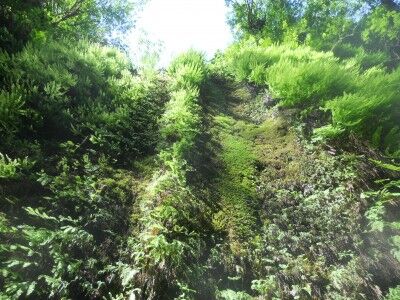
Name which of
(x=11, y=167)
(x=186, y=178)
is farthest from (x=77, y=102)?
(x=186, y=178)

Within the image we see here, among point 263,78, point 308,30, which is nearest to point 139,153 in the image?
point 263,78

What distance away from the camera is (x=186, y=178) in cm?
499

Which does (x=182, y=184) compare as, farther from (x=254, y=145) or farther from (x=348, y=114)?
(x=348, y=114)

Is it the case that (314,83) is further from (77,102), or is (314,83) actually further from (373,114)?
(77,102)

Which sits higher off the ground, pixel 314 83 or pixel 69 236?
pixel 314 83

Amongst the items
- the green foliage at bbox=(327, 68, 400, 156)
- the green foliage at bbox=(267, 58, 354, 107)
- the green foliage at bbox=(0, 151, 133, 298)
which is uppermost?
the green foliage at bbox=(267, 58, 354, 107)

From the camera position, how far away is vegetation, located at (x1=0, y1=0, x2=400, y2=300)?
3547 millimetres

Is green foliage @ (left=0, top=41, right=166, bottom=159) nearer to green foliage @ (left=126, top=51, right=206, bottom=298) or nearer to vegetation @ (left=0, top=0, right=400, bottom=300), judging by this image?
vegetation @ (left=0, top=0, right=400, bottom=300)

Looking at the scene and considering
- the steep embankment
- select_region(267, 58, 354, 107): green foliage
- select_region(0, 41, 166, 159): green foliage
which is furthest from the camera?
select_region(267, 58, 354, 107): green foliage

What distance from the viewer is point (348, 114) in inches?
213

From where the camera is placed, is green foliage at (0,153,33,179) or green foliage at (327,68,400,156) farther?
green foliage at (327,68,400,156)

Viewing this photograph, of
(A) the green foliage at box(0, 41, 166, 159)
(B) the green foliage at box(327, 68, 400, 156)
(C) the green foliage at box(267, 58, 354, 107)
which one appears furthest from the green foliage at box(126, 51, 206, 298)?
(B) the green foliage at box(327, 68, 400, 156)

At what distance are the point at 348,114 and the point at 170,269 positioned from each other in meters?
3.87

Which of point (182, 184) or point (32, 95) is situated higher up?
point (32, 95)
